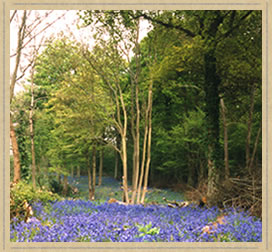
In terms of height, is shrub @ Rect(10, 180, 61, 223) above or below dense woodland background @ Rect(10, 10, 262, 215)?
below

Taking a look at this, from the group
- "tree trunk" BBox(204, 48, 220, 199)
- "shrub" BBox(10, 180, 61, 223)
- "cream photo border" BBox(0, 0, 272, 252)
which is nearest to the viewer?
"cream photo border" BBox(0, 0, 272, 252)

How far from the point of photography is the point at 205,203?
7227 millimetres

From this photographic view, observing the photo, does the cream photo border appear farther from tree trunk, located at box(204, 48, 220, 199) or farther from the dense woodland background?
tree trunk, located at box(204, 48, 220, 199)

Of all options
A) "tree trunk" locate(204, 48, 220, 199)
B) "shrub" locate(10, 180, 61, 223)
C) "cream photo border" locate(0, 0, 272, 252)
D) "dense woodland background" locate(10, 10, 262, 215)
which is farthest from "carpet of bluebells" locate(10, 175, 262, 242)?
"tree trunk" locate(204, 48, 220, 199)

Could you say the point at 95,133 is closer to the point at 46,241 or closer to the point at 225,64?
the point at 225,64

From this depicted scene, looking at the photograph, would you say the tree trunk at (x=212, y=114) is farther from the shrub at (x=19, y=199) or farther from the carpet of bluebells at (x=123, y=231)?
the shrub at (x=19, y=199)

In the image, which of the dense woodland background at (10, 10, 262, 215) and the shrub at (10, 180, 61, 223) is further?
the dense woodland background at (10, 10, 262, 215)

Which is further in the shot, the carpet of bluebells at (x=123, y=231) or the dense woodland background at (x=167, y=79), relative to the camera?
the dense woodland background at (x=167, y=79)

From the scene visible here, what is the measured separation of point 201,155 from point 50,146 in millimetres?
8369

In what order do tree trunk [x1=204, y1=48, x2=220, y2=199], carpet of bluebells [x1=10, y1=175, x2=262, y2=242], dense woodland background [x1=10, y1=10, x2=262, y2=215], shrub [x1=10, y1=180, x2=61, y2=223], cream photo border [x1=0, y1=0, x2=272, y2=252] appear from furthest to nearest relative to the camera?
tree trunk [x1=204, y1=48, x2=220, y2=199]
dense woodland background [x1=10, y1=10, x2=262, y2=215]
shrub [x1=10, y1=180, x2=61, y2=223]
carpet of bluebells [x1=10, y1=175, x2=262, y2=242]
cream photo border [x1=0, y1=0, x2=272, y2=252]
